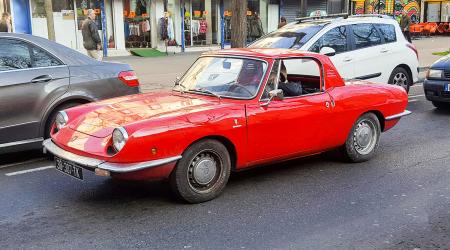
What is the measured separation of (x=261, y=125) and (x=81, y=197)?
75.6 inches

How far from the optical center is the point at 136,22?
23000 mm

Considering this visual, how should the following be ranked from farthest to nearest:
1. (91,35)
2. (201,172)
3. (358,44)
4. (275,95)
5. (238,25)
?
(91,35)
(238,25)
(358,44)
(275,95)
(201,172)

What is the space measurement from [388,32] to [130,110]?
24.2 feet

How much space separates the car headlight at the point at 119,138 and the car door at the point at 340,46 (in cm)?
577

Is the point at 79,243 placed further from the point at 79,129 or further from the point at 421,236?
the point at 421,236

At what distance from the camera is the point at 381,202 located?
16.4 ft

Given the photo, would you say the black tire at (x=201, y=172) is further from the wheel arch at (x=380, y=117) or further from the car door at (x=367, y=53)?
the car door at (x=367, y=53)

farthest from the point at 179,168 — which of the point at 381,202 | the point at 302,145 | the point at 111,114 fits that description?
the point at 381,202

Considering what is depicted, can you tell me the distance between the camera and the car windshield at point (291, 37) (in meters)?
9.50

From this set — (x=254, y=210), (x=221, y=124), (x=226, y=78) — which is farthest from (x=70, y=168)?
(x=226, y=78)

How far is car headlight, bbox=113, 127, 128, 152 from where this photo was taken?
14.6 feet

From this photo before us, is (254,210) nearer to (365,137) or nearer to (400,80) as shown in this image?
(365,137)

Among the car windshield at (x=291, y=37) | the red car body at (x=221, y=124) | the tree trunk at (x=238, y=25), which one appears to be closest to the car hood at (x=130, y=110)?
the red car body at (x=221, y=124)

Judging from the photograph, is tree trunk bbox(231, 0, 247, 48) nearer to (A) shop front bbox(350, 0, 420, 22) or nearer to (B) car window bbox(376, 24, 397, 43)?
(B) car window bbox(376, 24, 397, 43)
